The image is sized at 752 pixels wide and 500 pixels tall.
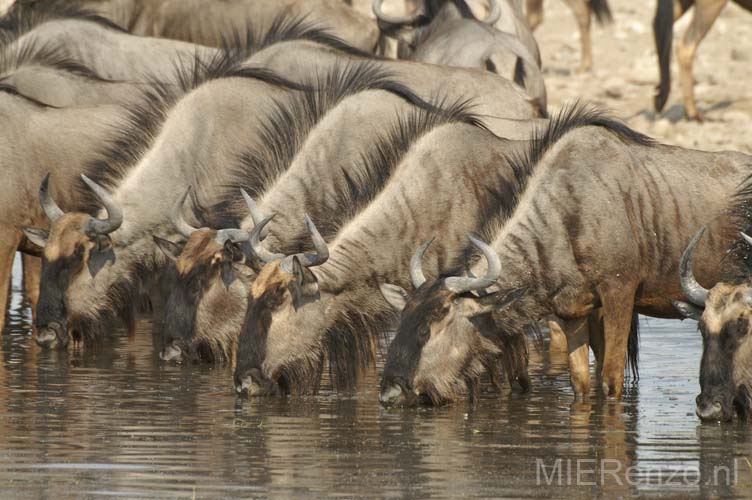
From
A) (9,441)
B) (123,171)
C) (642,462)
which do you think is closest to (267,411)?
(9,441)

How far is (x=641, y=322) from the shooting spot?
10672 millimetres

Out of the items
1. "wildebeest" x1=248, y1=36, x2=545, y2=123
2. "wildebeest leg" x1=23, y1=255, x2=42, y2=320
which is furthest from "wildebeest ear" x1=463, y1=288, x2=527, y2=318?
"wildebeest leg" x1=23, y1=255, x2=42, y2=320

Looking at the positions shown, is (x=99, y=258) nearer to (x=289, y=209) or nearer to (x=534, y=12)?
(x=289, y=209)

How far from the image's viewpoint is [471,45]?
13.0m

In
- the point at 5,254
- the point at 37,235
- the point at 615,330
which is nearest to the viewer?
the point at 615,330

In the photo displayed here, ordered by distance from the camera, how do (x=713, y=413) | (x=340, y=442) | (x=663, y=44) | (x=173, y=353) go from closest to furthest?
(x=340, y=442) → (x=713, y=413) → (x=173, y=353) → (x=663, y=44)

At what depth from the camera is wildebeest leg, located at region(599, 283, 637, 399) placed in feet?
26.6

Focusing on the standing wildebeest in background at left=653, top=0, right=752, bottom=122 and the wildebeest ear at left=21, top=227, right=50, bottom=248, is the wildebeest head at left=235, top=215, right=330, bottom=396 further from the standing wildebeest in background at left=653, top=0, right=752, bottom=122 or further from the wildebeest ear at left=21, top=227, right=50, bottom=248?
the standing wildebeest in background at left=653, top=0, right=752, bottom=122

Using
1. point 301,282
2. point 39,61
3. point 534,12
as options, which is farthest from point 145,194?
point 534,12

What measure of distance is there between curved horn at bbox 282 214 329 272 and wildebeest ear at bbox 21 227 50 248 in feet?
6.69

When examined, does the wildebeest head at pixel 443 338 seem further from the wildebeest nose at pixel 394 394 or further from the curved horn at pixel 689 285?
the curved horn at pixel 689 285

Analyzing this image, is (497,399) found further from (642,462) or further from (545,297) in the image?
(642,462)

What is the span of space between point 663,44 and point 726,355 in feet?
34.1

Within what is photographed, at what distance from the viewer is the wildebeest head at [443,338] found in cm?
766
